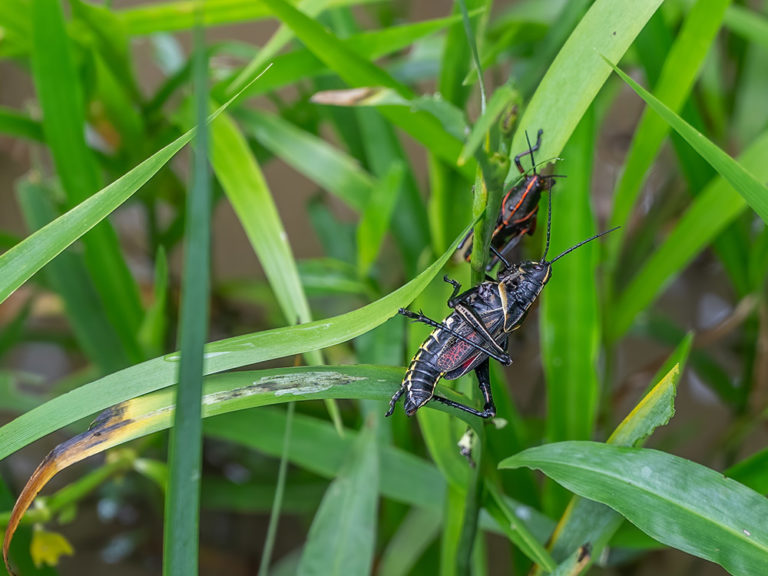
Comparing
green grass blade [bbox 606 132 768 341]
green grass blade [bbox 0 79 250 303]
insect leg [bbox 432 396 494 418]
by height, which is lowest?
insect leg [bbox 432 396 494 418]

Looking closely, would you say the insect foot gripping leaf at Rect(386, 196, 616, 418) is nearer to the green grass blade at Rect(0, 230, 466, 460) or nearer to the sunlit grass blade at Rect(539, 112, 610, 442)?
the green grass blade at Rect(0, 230, 466, 460)

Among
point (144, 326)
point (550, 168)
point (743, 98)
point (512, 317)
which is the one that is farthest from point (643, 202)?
point (144, 326)

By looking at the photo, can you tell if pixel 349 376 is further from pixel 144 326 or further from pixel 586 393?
pixel 144 326

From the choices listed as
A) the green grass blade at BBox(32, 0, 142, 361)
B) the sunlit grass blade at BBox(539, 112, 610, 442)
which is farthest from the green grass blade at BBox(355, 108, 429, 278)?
the green grass blade at BBox(32, 0, 142, 361)

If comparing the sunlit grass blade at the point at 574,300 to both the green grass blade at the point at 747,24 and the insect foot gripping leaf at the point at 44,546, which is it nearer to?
the green grass blade at the point at 747,24

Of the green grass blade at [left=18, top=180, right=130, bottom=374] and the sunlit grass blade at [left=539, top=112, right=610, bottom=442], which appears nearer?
the sunlit grass blade at [left=539, top=112, right=610, bottom=442]

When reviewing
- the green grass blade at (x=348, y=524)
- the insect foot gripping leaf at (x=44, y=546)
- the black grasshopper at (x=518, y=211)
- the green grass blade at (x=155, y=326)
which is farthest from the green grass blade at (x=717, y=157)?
the insect foot gripping leaf at (x=44, y=546)
